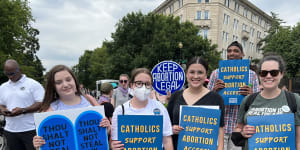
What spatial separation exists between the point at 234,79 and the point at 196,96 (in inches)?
39.9

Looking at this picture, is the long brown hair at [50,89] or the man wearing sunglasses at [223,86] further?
the man wearing sunglasses at [223,86]

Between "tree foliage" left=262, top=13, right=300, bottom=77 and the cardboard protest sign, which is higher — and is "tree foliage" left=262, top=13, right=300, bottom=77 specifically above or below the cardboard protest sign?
above

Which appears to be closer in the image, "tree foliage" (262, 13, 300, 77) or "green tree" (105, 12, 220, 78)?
"green tree" (105, 12, 220, 78)

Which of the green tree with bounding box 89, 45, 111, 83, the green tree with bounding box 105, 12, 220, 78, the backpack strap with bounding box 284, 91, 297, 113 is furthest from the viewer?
the green tree with bounding box 89, 45, 111, 83

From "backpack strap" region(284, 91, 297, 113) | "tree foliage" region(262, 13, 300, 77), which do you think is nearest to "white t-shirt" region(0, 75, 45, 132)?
"backpack strap" region(284, 91, 297, 113)

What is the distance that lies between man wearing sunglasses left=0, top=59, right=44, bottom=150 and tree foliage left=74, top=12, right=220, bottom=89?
1978 cm

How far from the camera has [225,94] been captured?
3170 millimetres

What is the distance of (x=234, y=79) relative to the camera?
3.15 meters

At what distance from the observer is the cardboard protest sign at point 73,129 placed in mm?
2195

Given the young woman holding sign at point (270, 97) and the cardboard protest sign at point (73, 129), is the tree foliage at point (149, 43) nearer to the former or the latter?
the cardboard protest sign at point (73, 129)

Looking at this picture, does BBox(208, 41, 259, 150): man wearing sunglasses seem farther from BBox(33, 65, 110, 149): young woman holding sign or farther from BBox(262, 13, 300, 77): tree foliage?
BBox(262, 13, 300, 77): tree foliage

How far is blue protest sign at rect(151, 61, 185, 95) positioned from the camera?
5.48 meters

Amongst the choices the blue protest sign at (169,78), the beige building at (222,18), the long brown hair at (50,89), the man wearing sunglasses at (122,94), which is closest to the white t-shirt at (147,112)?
the long brown hair at (50,89)

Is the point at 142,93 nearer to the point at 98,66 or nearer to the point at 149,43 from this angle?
the point at 149,43
